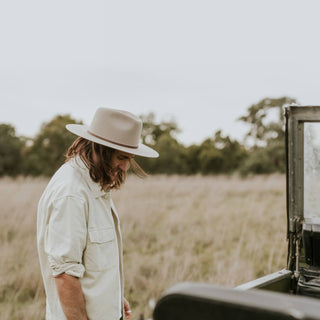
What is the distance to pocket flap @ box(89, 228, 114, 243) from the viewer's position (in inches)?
77.4

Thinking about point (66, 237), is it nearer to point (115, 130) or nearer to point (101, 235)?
point (101, 235)

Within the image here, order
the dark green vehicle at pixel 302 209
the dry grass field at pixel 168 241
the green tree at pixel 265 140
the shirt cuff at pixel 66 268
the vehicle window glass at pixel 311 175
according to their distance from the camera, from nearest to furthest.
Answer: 1. the shirt cuff at pixel 66 268
2. the dark green vehicle at pixel 302 209
3. the vehicle window glass at pixel 311 175
4. the dry grass field at pixel 168 241
5. the green tree at pixel 265 140

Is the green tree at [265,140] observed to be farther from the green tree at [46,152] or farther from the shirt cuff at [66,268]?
the shirt cuff at [66,268]

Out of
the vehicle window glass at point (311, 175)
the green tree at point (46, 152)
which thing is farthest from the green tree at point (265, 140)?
the vehicle window glass at point (311, 175)

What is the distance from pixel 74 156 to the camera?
2125 millimetres

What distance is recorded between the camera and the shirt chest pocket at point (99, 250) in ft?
6.47

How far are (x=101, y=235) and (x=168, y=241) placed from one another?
5521 millimetres

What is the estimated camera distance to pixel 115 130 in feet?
7.11

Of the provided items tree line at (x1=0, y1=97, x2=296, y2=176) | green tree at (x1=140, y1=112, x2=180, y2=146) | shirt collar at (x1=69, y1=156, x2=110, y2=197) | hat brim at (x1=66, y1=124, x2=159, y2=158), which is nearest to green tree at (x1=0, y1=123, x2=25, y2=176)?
tree line at (x1=0, y1=97, x2=296, y2=176)

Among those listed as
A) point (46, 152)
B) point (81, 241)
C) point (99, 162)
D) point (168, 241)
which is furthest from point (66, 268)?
point (46, 152)

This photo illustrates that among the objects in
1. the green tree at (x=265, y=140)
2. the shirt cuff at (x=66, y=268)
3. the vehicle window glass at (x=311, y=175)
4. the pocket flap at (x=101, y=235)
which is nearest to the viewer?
the shirt cuff at (x=66, y=268)

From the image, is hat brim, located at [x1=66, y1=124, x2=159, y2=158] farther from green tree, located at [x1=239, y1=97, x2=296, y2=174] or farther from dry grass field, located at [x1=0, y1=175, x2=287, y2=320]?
green tree, located at [x1=239, y1=97, x2=296, y2=174]

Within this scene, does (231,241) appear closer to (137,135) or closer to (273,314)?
(137,135)

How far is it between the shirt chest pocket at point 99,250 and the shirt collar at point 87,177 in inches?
6.8
